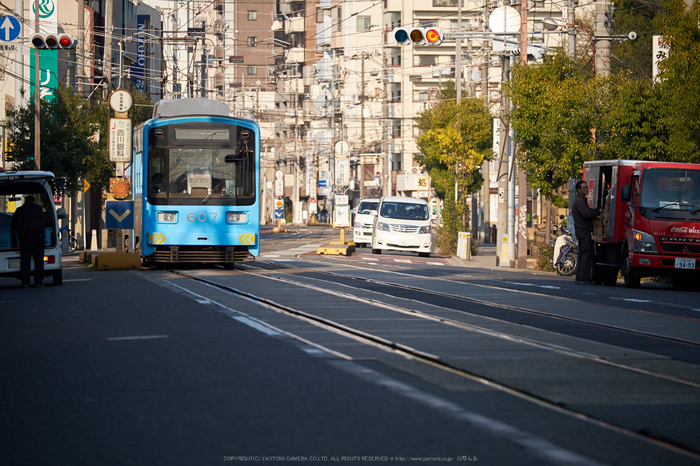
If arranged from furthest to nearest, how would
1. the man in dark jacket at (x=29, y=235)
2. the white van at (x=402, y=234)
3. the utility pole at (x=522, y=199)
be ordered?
1. the white van at (x=402, y=234)
2. the utility pole at (x=522, y=199)
3. the man in dark jacket at (x=29, y=235)

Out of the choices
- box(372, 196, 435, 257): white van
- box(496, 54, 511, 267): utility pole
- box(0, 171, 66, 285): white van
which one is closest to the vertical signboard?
box(372, 196, 435, 257): white van

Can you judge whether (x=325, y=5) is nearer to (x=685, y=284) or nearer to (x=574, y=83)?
(x=574, y=83)

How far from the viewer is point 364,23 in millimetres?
90875

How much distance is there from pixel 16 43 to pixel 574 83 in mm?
27624

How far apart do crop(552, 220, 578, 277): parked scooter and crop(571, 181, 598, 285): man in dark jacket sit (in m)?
3.23

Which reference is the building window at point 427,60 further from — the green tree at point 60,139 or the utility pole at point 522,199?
the utility pole at point 522,199

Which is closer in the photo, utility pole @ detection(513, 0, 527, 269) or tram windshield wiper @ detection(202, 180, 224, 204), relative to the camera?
tram windshield wiper @ detection(202, 180, 224, 204)

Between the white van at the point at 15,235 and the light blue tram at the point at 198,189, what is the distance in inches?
102

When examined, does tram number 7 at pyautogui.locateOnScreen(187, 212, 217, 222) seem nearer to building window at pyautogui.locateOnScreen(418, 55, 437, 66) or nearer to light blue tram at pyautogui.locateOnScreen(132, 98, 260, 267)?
light blue tram at pyautogui.locateOnScreen(132, 98, 260, 267)

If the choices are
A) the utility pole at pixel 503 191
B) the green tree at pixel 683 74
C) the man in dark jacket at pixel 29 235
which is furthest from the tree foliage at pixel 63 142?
Answer: the green tree at pixel 683 74

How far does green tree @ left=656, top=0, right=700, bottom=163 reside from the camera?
70.4 ft

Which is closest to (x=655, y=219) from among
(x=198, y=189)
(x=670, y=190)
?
(x=670, y=190)

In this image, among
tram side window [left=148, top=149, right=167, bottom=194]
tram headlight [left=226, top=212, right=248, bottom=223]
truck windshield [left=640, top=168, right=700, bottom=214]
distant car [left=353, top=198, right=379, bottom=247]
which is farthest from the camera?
distant car [left=353, top=198, right=379, bottom=247]

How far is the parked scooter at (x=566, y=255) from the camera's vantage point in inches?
965
